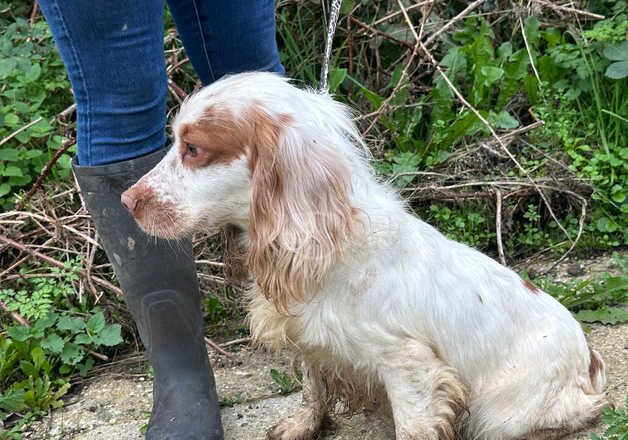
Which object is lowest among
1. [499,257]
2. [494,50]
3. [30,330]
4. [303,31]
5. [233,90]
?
[499,257]

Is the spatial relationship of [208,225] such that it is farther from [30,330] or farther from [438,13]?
[438,13]

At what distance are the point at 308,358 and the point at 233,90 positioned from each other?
0.89 m

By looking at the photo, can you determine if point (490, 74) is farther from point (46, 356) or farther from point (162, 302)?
point (46, 356)

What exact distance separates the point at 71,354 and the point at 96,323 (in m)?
0.15

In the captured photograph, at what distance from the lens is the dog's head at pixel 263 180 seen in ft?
7.63

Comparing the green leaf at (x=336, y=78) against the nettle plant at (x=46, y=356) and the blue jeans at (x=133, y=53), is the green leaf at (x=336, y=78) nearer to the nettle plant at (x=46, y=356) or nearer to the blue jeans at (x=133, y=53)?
the blue jeans at (x=133, y=53)

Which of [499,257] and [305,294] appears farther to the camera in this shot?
[499,257]

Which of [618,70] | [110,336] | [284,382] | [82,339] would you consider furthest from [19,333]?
[618,70]

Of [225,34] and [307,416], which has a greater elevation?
[225,34]

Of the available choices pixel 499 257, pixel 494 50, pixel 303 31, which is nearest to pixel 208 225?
pixel 499 257

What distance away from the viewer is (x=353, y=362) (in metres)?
2.55

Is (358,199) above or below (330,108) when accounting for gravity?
below

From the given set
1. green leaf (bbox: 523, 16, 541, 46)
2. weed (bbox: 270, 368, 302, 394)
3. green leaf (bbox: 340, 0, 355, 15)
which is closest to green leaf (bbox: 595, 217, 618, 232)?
green leaf (bbox: 523, 16, 541, 46)

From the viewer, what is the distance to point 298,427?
9.37 feet
